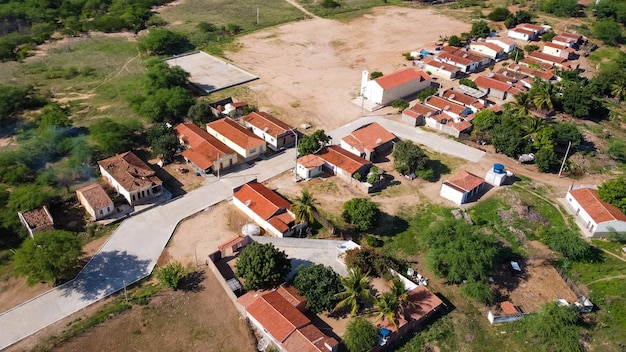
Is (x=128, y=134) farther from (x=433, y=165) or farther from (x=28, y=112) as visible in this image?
(x=433, y=165)

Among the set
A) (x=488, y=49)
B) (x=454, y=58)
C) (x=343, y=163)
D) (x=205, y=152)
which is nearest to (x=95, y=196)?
(x=205, y=152)

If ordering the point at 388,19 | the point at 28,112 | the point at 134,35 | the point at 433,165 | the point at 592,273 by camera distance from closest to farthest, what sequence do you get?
the point at 592,273 → the point at 433,165 → the point at 28,112 → the point at 134,35 → the point at 388,19

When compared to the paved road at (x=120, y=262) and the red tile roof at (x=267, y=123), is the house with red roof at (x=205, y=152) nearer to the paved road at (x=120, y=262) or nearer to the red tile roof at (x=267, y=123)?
the paved road at (x=120, y=262)

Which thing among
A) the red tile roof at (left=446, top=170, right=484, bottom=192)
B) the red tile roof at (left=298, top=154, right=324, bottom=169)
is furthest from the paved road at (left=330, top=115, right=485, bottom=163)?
the red tile roof at (left=298, top=154, right=324, bottom=169)

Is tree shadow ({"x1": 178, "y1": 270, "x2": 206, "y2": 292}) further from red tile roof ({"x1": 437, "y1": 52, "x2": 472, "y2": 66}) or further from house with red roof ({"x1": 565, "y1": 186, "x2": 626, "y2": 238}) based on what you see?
red tile roof ({"x1": 437, "y1": 52, "x2": 472, "y2": 66})

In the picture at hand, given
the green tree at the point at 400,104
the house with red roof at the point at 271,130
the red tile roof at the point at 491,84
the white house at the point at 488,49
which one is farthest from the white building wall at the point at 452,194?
the white house at the point at 488,49

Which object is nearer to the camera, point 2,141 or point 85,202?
point 85,202

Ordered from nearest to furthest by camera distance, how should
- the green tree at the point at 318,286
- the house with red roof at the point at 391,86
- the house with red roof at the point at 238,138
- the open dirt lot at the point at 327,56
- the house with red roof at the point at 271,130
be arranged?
1. the green tree at the point at 318,286
2. the house with red roof at the point at 238,138
3. the house with red roof at the point at 271,130
4. the open dirt lot at the point at 327,56
5. the house with red roof at the point at 391,86

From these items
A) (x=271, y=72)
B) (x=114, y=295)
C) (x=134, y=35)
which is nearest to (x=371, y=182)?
(x=114, y=295)
